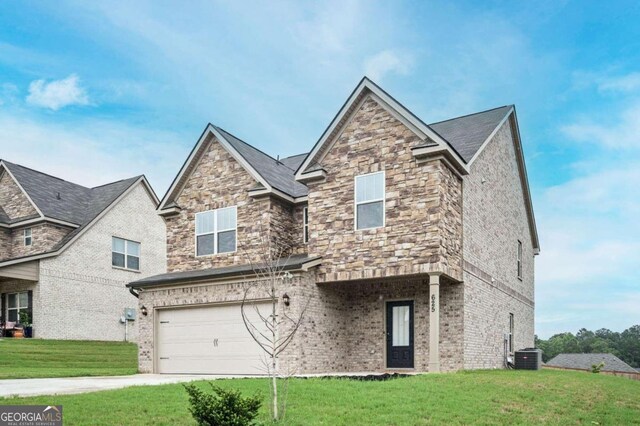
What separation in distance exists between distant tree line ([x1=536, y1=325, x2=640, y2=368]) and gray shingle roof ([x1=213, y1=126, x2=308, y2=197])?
54.0 metres

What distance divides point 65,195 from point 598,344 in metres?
60.2

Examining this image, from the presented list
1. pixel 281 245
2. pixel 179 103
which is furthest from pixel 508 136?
pixel 179 103

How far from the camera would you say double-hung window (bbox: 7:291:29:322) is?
91.6 feet

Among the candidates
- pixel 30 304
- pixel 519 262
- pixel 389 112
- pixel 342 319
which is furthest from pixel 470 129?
pixel 30 304

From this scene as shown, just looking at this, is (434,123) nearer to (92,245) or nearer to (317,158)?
(317,158)

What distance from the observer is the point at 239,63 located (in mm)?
20000

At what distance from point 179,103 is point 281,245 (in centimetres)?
622

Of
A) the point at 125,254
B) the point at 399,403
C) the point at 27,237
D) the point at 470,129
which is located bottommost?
the point at 399,403

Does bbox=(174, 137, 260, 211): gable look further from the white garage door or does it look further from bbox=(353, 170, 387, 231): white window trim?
bbox=(353, 170, 387, 231): white window trim

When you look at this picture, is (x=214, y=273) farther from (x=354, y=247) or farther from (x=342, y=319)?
(x=354, y=247)

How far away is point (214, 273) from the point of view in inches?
746

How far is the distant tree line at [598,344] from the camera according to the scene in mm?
66875

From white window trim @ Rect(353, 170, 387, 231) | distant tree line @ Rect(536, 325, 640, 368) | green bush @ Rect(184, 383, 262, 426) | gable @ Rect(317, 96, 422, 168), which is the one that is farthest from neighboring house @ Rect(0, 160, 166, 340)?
distant tree line @ Rect(536, 325, 640, 368)

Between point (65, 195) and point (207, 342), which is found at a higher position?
point (65, 195)
